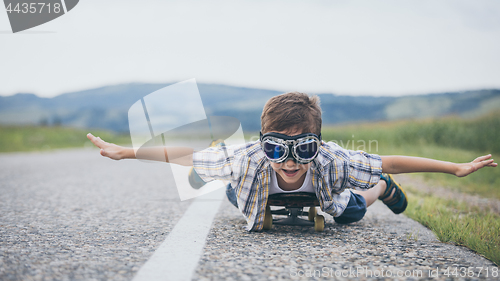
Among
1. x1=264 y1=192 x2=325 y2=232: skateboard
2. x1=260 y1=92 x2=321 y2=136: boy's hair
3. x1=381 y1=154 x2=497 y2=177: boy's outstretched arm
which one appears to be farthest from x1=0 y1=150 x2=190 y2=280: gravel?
x1=381 y1=154 x2=497 y2=177: boy's outstretched arm

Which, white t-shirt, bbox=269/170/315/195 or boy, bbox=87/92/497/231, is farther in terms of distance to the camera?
white t-shirt, bbox=269/170/315/195

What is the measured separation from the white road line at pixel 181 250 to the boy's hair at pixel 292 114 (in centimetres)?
89

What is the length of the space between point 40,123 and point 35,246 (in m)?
32.0

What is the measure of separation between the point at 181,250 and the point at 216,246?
8.7 inches

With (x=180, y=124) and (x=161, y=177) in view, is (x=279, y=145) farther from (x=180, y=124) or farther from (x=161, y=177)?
(x=161, y=177)

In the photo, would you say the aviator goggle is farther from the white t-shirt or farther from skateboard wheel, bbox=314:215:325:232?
skateboard wheel, bbox=314:215:325:232

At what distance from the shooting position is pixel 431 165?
2.56 metres

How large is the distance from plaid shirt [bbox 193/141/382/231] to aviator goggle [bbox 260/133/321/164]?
154 mm

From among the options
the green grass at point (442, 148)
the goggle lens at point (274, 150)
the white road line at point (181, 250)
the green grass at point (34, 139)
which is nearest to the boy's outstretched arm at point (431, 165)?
the goggle lens at point (274, 150)

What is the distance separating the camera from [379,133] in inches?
667

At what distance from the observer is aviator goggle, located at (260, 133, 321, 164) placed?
2535 mm

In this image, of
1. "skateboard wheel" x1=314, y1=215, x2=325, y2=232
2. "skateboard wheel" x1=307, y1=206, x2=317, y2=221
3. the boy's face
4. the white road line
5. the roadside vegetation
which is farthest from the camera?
"skateboard wheel" x1=307, y1=206, x2=317, y2=221

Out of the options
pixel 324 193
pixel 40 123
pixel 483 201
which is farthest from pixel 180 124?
pixel 40 123

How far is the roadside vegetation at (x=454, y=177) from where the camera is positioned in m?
2.73
